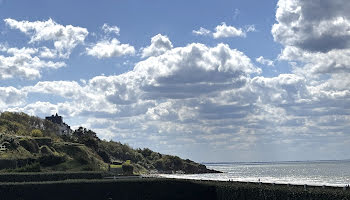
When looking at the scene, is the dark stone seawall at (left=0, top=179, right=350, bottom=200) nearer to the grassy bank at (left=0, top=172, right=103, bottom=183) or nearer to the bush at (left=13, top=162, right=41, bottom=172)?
the grassy bank at (left=0, top=172, right=103, bottom=183)

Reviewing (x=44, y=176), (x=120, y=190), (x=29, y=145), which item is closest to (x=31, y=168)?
(x=44, y=176)

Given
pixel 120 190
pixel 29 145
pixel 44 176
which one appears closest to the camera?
pixel 120 190

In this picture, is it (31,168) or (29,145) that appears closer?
(31,168)

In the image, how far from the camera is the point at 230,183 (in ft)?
146

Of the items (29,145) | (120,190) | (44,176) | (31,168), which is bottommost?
(120,190)

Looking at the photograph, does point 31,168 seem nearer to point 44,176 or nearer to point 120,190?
point 44,176

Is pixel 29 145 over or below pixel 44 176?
over

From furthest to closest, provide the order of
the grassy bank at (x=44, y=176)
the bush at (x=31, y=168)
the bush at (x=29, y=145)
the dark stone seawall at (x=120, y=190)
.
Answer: the bush at (x=29, y=145), the bush at (x=31, y=168), the grassy bank at (x=44, y=176), the dark stone seawall at (x=120, y=190)

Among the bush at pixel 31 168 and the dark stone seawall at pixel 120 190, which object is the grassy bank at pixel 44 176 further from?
the bush at pixel 31 168

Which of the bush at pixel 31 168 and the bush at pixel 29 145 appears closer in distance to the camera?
the bush at pixel 31 168

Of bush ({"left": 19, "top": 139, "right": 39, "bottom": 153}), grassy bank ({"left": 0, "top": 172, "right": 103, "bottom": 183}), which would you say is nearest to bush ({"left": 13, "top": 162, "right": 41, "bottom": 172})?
grassy bank ({"left": 0, "top": 172, "right": 103, "bottom": 183})

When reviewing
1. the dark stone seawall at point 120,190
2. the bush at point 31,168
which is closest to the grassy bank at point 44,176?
the dark stone seawall at point 120,190

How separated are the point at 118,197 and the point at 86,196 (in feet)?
12.0

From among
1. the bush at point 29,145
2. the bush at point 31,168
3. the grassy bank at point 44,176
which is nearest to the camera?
the grassy bank at point 44,176
